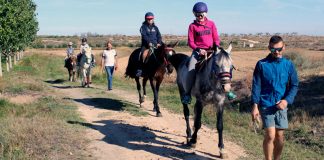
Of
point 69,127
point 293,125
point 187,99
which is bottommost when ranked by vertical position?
point 293,125

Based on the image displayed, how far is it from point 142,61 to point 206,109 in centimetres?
278

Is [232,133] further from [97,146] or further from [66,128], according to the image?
[66,128]

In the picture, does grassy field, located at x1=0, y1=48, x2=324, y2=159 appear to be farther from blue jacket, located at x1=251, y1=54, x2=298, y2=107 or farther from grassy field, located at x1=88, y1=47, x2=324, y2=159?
blue jacket, located at x1=251, y1=54, x2=298, y2=107

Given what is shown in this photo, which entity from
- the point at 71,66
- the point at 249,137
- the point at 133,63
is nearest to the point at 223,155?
the point at 249,137

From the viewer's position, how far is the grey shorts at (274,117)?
5793 millimetres

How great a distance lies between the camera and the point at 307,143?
31.3 feet

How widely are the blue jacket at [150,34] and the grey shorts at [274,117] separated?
693 centimetres

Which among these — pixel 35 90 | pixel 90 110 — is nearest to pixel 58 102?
pixel 90 110

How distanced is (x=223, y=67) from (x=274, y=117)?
4.50ft

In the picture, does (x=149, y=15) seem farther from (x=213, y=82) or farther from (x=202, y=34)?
(x=213, y=82)

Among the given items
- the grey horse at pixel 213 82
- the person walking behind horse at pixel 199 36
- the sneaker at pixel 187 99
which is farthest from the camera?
the sneaker at pixel 187 99

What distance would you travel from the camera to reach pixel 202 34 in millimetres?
8070

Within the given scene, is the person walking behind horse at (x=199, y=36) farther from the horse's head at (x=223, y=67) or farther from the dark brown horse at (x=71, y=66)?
the dark brown horse at (x=71, y=66)

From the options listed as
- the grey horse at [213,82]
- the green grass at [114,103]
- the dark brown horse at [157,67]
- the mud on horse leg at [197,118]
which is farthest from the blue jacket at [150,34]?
the mud on horse leg at [197,118]
